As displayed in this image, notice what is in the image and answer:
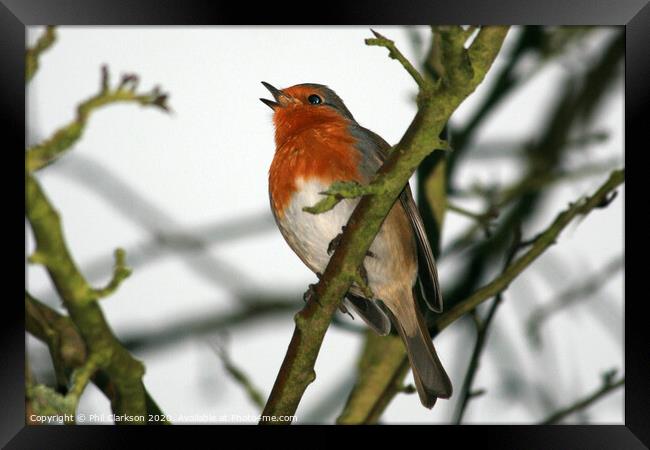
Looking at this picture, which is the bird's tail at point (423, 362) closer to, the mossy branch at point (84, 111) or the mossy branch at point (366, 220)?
the mossy branch at point (366, 220)

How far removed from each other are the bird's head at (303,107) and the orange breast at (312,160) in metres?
0.11

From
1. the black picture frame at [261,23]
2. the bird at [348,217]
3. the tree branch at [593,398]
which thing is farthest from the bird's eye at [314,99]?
→ the tree branch at [593,398]

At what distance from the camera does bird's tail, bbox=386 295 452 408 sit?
8.89 ft

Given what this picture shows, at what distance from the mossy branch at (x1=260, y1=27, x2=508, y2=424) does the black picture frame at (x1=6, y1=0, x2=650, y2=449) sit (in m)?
0.40

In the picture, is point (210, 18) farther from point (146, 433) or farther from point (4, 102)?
point (146, 433)

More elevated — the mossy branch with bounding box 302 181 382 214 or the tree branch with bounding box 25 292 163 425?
the mossy branch with bounding box 302 181 382 214

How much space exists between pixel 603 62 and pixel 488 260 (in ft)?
2.99

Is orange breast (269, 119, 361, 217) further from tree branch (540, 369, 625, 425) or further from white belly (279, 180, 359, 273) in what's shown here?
tree branch (540, 369, 625, 425)

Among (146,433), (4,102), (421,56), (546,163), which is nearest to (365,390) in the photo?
(146,433)

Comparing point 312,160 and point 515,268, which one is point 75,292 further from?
point 515,268

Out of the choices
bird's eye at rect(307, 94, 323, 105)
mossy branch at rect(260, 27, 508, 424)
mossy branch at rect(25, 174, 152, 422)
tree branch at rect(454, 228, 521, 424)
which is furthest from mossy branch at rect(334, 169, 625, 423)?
mossy branch at rect(25, 174, 152, 422)

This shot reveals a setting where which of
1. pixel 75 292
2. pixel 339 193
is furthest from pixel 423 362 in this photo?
pixel 75 292

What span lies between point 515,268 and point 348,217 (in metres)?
0.64

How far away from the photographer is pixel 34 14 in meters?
2.56
